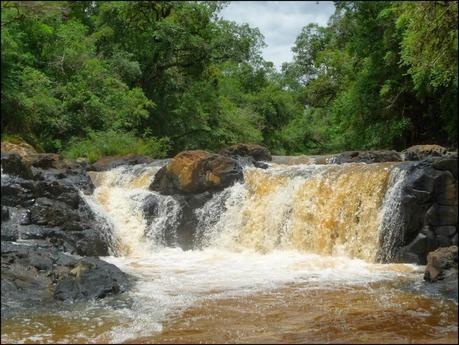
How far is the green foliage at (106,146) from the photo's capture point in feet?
50.2

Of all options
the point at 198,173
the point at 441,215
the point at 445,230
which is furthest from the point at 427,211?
the point at 198,173

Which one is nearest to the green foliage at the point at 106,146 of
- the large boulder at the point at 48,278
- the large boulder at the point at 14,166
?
the large boulder at the point at 14,166

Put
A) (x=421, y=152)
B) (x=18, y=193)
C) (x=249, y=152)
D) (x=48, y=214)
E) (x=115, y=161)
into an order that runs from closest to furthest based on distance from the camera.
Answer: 1. (x=18, y=193)
2. (x=48, y=214)
3. (x=421, y=152)
4. (x=115, y=161)
5. (x=249, y=152)

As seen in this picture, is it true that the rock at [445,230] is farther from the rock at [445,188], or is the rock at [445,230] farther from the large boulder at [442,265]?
the large boulder at [442,265]

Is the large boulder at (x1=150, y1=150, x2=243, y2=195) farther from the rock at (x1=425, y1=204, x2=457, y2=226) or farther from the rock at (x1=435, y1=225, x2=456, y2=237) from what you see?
the rock at (x1=435, y1=225, x2=456, y2=237)

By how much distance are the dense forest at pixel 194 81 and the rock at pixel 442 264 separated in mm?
3376

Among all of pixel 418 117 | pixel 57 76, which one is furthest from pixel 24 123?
pixel 418 117

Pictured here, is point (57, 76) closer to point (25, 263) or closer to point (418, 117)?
point (25, 263)

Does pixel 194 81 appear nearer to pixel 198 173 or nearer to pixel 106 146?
pixel 106 146

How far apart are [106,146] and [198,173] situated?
192 inches

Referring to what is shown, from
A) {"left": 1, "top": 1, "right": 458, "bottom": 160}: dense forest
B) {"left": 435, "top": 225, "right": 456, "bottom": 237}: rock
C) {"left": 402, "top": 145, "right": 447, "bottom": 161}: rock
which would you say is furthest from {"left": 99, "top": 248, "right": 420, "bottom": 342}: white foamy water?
{"left": 402, "top": 145, "right": 447, "bottom": 161}: rock

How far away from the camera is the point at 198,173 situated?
1381cm

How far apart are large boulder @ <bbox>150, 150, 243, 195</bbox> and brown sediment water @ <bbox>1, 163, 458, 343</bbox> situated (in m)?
0.30

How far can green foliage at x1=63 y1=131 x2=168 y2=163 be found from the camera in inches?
602
